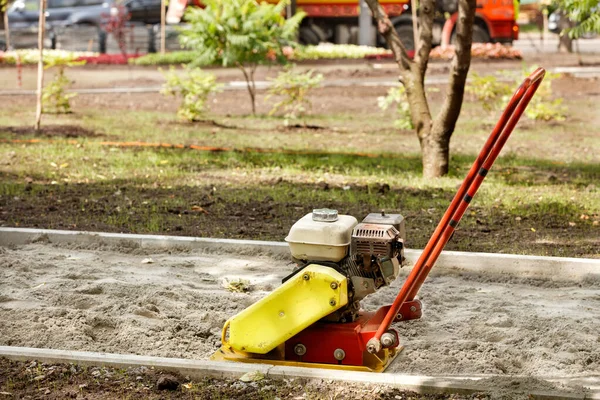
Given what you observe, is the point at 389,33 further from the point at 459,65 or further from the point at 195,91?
the point at 195,91

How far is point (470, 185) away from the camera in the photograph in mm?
4449

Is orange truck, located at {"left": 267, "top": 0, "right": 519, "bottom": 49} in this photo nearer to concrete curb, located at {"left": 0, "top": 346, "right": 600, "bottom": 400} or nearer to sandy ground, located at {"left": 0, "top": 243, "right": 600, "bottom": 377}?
sandy ground, located at {"left": 0, "top": 243, "right": 600, "bottom": 377}

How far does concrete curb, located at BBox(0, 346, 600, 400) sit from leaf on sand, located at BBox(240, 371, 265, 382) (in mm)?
25

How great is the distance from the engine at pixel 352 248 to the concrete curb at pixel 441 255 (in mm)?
2080

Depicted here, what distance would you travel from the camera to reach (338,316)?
479cm

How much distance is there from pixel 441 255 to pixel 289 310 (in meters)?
2.37

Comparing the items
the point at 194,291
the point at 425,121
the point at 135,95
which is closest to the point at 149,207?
the point at 194,291

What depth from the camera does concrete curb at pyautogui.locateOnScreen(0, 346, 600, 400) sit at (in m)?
4.31

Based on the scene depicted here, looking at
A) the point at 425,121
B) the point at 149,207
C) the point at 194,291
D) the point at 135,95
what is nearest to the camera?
the point at 194,291

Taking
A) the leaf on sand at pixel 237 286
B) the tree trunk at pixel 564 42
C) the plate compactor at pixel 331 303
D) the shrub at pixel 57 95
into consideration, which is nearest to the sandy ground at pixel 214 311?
the leaf on sand at pixel 237 286

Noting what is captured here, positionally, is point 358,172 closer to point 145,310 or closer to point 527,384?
point 145,310

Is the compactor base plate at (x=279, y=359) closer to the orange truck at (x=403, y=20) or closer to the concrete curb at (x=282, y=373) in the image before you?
the concrete curb at (x=282, y=373)

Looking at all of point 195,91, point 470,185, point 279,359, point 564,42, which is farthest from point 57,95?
point 564,42

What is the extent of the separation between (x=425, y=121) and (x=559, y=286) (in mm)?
4481
